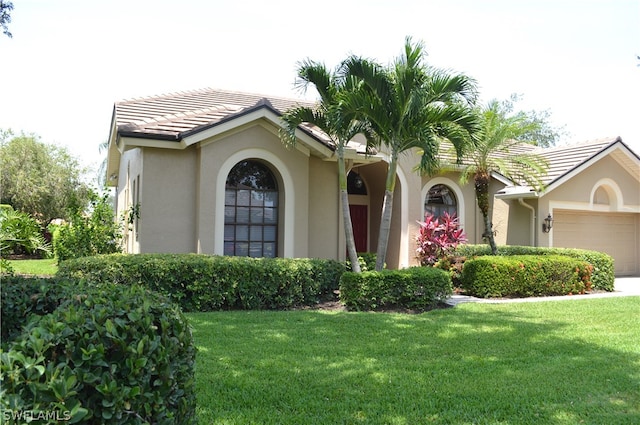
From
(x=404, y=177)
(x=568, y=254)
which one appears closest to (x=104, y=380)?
(x=404, y=177)

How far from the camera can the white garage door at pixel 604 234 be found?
19875 millimetres

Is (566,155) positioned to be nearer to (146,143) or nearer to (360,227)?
(360,227)

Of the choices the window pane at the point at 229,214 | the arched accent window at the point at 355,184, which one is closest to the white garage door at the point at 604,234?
the arched accent window at the point at 355,184

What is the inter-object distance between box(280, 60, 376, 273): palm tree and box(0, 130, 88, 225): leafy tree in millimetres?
22440

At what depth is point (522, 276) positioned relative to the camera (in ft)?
44.0

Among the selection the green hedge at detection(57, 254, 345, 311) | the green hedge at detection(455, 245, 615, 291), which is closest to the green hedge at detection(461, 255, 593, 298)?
the green hedge at detection(455, 245, 615, 291)

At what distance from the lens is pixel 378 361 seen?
20.8 ft

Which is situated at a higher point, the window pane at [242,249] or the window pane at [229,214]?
the window pane at [229,214]

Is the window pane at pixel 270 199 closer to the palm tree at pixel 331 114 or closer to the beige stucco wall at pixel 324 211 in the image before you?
the beige stucco wall at pixel 324 211

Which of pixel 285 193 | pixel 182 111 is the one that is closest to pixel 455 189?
pixel 285 193

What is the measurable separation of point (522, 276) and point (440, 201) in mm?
6020

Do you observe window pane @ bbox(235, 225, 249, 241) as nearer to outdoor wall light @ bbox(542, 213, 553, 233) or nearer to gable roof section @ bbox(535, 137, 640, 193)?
gable roof section @ bbox(535, 137, 640, 193)

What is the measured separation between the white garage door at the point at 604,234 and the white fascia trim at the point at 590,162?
1.75m

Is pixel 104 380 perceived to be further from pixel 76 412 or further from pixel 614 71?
pixel 614 71
